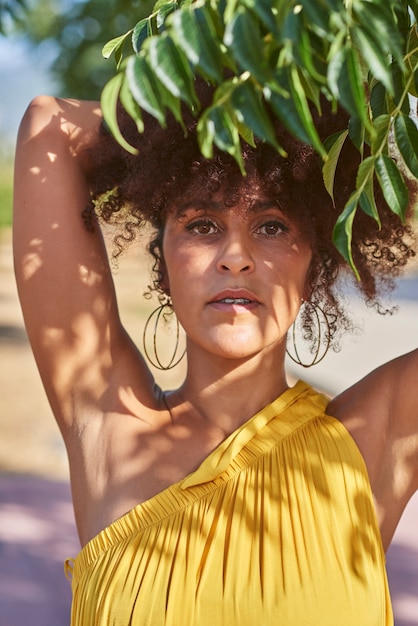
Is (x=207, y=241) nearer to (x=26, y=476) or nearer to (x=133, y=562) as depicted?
(x=133, y=562)

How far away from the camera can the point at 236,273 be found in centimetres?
199

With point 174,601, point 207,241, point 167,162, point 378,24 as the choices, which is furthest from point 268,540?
point 378,24

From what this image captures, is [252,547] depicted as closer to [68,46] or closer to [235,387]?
[235,387]

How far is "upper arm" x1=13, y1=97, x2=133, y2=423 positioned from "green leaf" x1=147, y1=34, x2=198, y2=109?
3.39 feet

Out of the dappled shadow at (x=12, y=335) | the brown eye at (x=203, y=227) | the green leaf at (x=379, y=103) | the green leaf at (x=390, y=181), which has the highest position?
the dappled shadow at (x=12, y=335)

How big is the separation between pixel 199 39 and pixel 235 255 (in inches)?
30.9

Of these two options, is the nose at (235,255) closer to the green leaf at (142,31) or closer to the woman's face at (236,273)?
the woman's face at (236,273)

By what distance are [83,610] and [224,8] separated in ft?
4.07

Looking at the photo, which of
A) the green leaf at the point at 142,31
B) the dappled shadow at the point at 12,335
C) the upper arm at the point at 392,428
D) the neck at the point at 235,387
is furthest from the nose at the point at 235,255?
the dappled shadow at the point at 12,335

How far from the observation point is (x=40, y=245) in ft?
7.48

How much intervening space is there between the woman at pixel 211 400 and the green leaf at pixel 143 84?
73 centimetres

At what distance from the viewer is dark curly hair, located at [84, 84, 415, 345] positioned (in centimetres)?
207

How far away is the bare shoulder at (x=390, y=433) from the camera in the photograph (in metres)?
2.08

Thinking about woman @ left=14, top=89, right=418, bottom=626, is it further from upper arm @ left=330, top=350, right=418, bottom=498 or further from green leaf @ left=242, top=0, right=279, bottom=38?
green leaf @ left=242, top=0, right=279, bottom=38
